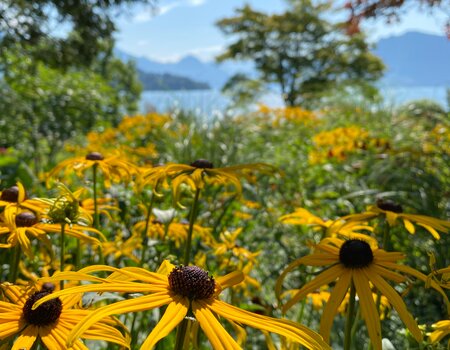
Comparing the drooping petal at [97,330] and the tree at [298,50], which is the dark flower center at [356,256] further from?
the tree at [298,50]

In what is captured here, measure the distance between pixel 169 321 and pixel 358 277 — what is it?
362mm

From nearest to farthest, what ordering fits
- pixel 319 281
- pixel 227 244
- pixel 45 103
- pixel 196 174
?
1. pixel 319 281
2. pixel 196 174
3. pixel 227 244
4. pixel 45 103

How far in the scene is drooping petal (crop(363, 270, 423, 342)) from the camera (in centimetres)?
63

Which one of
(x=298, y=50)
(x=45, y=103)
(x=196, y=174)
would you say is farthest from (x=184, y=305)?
(x=298, y=50)

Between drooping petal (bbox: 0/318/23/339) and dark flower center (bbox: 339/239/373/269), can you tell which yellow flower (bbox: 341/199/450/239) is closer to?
dark flower center (bbox: 339/239/373/269)

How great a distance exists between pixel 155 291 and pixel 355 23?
228 inches

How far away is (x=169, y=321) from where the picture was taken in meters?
0.54

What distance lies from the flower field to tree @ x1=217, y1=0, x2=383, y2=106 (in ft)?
58.0

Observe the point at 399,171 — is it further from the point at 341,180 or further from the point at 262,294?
the point at 262,294

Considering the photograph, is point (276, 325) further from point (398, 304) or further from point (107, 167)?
point (107, 167)

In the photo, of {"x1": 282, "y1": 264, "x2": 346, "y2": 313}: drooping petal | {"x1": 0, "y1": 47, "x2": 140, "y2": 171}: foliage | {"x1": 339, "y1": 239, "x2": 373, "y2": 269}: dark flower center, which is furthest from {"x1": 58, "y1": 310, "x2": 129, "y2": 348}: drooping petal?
{"x1": 0, "y1": 47, "x2": 140, "y2": 171}: foliage

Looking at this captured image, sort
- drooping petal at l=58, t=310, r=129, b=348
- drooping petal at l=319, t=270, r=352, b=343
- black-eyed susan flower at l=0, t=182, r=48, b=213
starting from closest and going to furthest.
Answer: drooping petal at l=58, t=310, r=129, b=348 → drooping petal at l=319, t=270, r=352, b=343 → black-eyed susan flower at l=0, t=182, r=48, b=213

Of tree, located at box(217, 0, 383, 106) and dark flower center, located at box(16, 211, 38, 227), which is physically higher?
tree, located at box(217, 0, 383, 106)

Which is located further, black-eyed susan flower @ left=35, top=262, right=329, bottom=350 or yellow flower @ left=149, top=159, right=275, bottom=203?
yellow flower @ left=149, top=159, right=275, bottom=203
